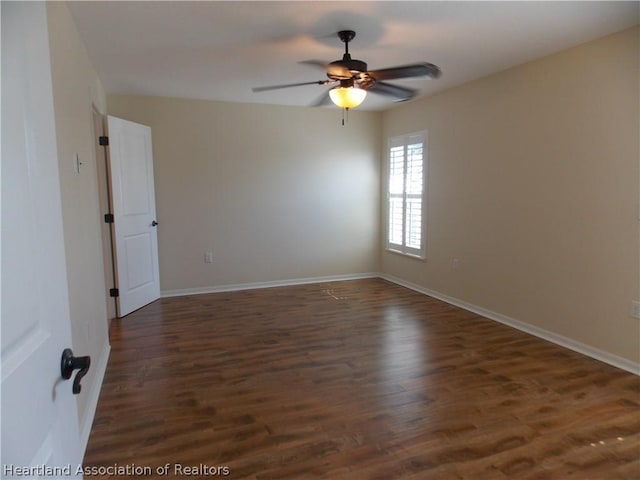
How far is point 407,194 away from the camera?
18.6 ft

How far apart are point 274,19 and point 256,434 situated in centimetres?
259

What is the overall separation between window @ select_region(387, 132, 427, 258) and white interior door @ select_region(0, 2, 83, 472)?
486 centimetres

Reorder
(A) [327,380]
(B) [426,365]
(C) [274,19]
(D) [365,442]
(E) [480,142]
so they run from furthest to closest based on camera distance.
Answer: (E) [480,142] → (B) [426,365] → (A) [327,380] → (C) [274,19] → (D) [365,442]

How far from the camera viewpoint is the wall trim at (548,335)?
10.3 ft

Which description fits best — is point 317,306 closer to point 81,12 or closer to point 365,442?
→ point 365,442

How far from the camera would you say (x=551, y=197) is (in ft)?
11.9

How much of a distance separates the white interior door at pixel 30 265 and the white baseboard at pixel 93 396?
1.54 m

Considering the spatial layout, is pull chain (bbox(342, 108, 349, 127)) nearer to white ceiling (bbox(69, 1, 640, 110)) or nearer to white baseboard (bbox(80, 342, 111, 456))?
white ceiling (bbox(69, 1, 640, 110))

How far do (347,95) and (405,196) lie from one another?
292 centimetres

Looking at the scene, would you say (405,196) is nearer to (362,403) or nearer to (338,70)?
(338,70)

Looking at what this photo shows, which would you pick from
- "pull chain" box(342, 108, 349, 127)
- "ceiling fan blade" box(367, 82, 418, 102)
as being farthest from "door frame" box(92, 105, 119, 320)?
"pull chain" box(342, 108, 349, 127)

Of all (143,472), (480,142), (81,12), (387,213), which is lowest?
(143,472)

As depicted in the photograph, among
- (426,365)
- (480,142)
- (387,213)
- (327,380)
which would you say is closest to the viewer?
(327,380)

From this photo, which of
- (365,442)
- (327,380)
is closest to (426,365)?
(327,380)
